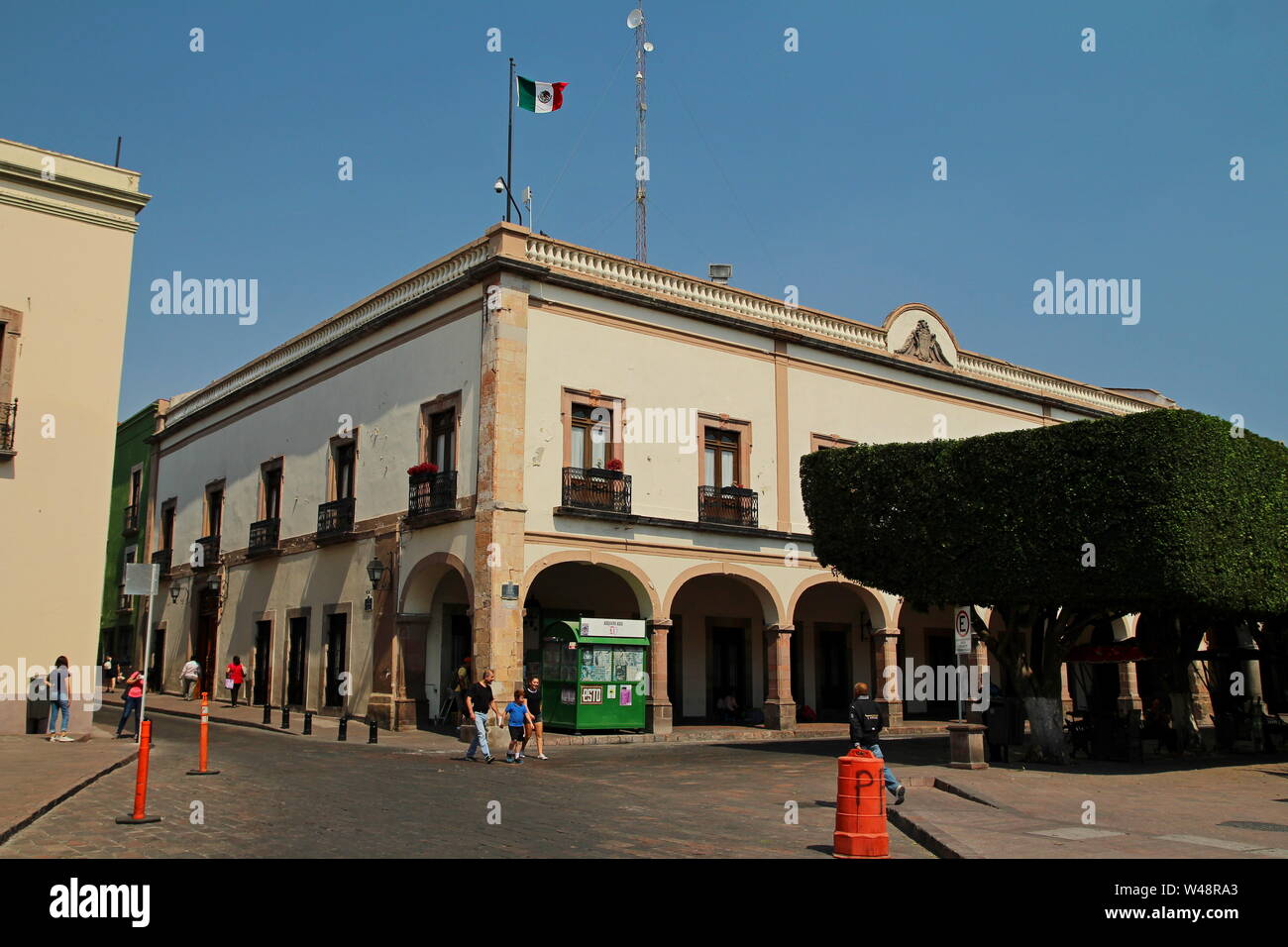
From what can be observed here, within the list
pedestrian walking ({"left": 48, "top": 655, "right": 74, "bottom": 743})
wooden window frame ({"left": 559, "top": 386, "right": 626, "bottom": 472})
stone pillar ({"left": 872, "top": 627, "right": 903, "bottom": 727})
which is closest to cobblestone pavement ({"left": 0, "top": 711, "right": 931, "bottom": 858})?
pedestrian walking ({"left": 48, "top": 655, "right": 74, "bottom": 743})

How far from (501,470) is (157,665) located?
849 inches

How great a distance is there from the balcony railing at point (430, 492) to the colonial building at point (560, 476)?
73 millimetres

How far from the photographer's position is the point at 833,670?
3269cm

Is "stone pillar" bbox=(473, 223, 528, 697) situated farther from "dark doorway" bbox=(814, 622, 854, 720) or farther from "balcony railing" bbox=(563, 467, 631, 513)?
"dark doorway" bbox=(814, 622, 854, 720)

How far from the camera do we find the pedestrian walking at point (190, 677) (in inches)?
Answer: 1330

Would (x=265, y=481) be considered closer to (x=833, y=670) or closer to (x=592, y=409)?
(x=592, y=409)

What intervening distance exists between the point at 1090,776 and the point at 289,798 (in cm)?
1212

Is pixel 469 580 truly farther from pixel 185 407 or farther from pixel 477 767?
pixel 185 407

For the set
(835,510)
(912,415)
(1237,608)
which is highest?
(912,415)

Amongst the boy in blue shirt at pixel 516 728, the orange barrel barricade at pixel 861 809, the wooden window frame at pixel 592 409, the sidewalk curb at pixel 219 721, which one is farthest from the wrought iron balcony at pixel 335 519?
A: the orange barrel barricade at pixel 861 809

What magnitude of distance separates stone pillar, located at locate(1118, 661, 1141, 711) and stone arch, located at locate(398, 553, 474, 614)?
794 inches

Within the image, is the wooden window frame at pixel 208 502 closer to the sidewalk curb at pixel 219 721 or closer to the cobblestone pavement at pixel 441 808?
the sidewalk curb at pixel 219 721

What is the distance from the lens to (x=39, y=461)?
19141 millimetres
